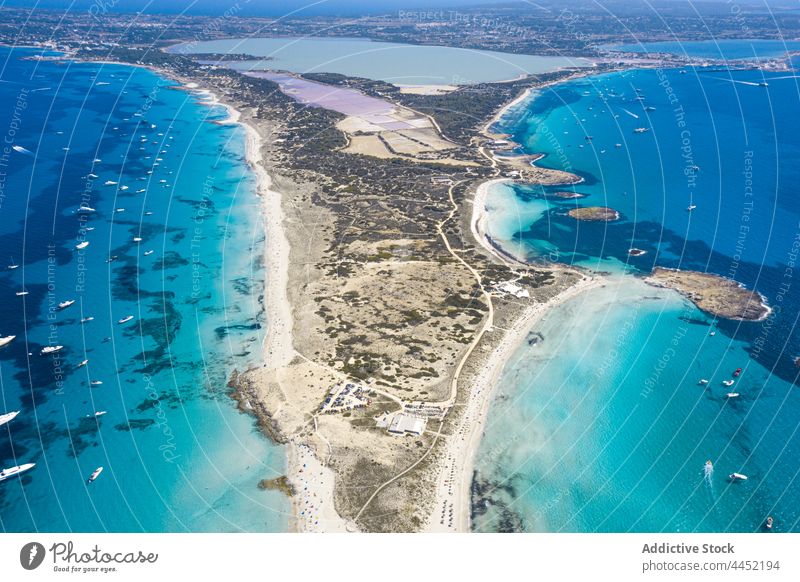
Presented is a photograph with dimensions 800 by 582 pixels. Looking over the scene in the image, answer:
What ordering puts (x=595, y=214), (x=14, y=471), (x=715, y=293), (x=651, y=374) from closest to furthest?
(x=14, y=471) → (x=651, y=374) → (x=715, y=293) → (x=595, y=214)

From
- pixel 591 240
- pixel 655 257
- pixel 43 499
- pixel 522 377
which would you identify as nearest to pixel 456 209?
pixel 591 240

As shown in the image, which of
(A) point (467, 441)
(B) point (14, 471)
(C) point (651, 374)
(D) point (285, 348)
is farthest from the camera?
(D) point (285, 348)

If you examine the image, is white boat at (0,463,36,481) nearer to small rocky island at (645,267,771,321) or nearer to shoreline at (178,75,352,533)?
shoreline at (178,75,352,533)

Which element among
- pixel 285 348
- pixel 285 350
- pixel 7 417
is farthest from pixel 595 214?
pixel 7 417

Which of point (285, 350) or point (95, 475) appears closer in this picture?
point (95, 475)

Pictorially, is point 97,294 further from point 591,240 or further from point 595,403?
point 591,240

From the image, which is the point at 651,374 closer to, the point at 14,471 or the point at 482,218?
the point at 482,218

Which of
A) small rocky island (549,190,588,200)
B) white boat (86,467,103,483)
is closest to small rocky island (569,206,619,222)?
small rocky island (549,190,588,200)
